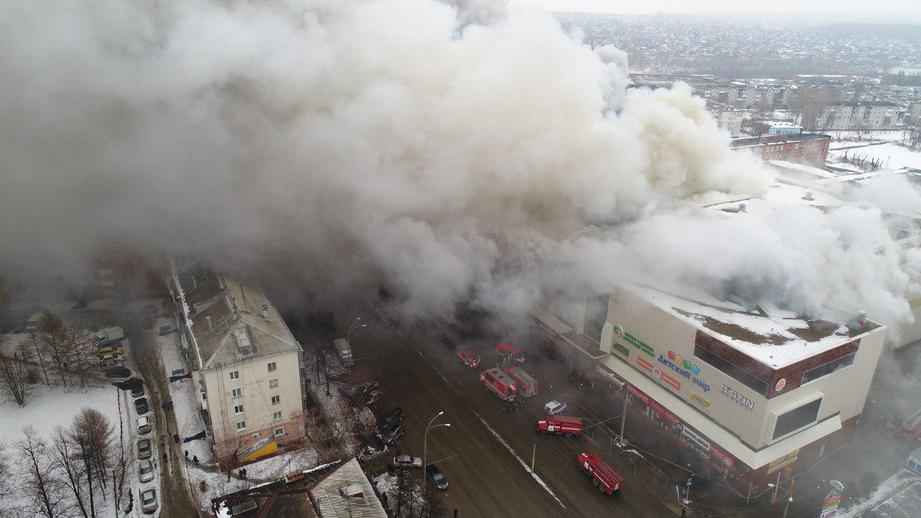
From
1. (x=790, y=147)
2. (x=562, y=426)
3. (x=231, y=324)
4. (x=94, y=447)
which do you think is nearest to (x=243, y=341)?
(x=231, y=324)

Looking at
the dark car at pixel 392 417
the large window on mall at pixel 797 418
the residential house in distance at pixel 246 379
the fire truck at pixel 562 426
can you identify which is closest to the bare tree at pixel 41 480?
the residential house in distance at pixel 246 379

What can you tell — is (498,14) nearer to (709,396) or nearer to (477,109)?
(477,109)

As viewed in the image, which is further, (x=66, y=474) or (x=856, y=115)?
(x=856, y=115)

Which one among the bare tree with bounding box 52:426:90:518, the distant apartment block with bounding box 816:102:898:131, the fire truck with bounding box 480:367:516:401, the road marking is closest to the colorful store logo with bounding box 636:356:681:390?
the fire truck with bounding box 480:367:516:401

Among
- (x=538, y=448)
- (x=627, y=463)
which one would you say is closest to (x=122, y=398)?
(x=538, y=448)

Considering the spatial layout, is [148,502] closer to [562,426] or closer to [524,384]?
[524,384]

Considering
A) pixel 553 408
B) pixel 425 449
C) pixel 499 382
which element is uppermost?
pixel 425 449
